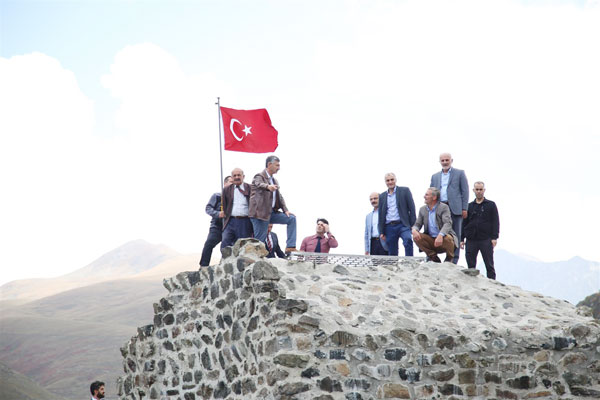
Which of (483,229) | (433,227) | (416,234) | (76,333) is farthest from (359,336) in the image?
(76,333)

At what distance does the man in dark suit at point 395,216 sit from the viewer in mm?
14023

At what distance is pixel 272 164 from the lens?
1340 cm

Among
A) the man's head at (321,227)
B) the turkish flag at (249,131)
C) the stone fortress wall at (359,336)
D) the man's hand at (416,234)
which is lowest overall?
the stone fortress wall at (359,336)

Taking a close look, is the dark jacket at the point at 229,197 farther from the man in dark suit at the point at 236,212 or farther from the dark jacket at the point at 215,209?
the dark jacket at the point at 215,209

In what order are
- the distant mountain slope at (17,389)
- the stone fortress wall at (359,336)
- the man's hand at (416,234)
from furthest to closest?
the distant mountain slope at (17,389) < the man's hand at (416,234) < the stone fortress wall at (359,336)

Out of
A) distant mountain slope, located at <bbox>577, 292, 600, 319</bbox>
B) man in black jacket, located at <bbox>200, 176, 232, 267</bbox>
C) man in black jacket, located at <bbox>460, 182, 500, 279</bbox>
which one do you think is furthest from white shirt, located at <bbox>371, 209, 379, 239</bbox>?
distant mountain slope, located at <bbox>577, 292, 600, 319</bbox>

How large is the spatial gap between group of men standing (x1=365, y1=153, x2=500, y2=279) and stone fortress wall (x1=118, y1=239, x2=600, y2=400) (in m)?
0.73

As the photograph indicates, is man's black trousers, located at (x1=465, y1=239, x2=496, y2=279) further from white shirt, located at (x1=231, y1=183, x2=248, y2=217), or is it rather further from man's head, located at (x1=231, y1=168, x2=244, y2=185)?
man's head, located at (x1=231, y1=168, x2=244, y2=185)

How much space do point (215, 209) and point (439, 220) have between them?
4356 millimetres

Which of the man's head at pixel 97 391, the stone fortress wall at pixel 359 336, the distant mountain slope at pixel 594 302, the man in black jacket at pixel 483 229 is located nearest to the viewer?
the stone fortress wall at pixel 359 336

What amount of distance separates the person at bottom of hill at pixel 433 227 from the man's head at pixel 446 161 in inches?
25.7

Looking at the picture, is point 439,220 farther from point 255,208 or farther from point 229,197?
point 229,197

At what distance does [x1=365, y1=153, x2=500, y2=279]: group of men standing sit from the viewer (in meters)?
13.9

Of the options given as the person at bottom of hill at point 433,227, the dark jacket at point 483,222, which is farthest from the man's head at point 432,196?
the dark jacket at point 483,222
